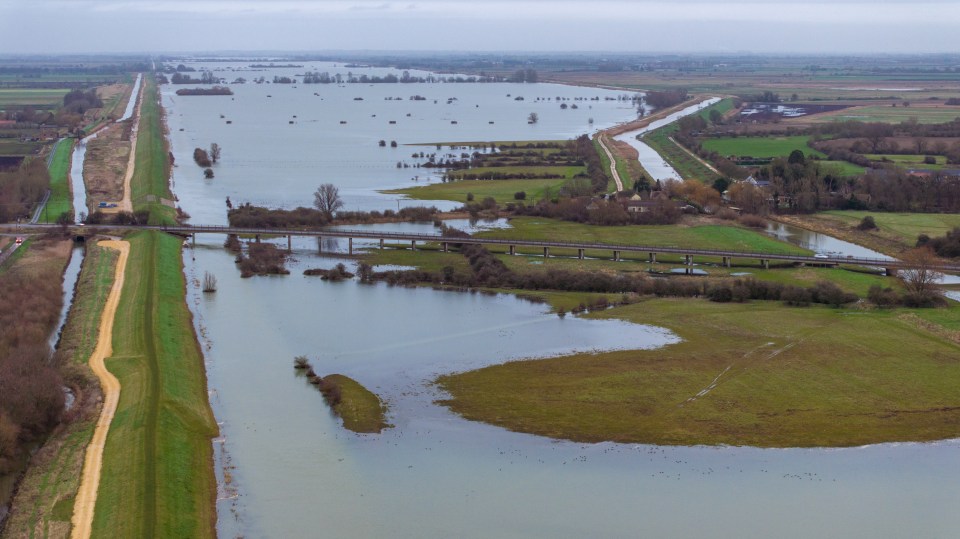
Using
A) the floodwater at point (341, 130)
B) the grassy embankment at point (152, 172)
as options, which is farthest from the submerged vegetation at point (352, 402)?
the floodwater at point (341, 130)

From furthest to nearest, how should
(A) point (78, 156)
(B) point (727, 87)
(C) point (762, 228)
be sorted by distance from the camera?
(B) point (727, 87), (A) point (78, 156), (C) point (762, 228)

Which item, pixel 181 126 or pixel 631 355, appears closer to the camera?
pixel 631 355

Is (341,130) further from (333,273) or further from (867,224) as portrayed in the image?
(333,273)

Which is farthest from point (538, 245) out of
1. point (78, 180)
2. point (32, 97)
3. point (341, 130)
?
point (32, 97)

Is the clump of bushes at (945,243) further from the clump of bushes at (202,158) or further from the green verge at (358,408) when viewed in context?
the clump of bushes at (202,158)

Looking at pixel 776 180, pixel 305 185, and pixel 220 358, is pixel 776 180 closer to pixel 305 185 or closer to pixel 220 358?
pixel 305 185

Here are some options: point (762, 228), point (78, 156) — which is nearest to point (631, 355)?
point (762, 228)
